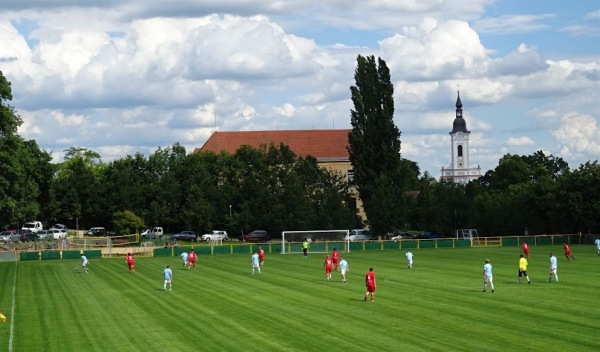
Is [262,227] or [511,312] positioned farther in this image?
[262,227]

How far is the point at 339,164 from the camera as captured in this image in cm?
14688

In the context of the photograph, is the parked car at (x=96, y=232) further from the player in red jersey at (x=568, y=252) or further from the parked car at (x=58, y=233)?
the player in red jersey at (x=568, y=252)

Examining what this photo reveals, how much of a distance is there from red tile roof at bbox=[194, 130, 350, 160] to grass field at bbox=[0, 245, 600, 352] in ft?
284

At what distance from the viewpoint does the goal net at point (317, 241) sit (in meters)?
88.3

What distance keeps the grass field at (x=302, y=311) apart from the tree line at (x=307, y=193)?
36177mm

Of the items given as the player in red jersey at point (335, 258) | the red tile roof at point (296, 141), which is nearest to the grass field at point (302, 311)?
the player in red jersey at point (335, 258)

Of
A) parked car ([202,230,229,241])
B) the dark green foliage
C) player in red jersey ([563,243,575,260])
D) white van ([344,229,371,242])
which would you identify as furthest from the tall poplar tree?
player in red jersey ([563,243,575,260])

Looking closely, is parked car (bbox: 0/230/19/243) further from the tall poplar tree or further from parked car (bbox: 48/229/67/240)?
the tall poplar tree

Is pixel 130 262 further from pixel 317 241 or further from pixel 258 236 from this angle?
pixel 258 236

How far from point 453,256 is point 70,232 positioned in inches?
2535

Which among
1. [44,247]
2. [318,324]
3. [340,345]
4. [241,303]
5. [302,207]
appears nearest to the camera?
[340,345]

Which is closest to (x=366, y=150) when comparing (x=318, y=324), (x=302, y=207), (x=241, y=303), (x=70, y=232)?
(x=302, y=207)

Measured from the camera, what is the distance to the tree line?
325 feet

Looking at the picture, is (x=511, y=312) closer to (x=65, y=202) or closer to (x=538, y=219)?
(x=538, y=219)
